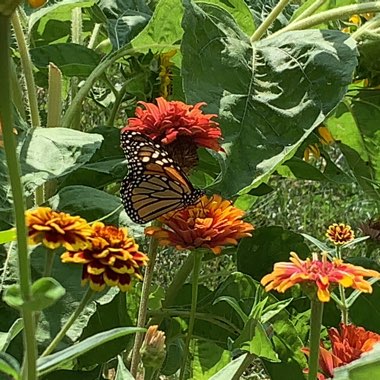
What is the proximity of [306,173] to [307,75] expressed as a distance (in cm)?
22

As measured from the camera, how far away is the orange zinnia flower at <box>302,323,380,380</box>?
0.50 m

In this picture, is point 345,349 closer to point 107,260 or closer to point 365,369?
point 107,260

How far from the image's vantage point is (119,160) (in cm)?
73

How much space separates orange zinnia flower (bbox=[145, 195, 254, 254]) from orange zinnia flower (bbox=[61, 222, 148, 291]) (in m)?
0.09

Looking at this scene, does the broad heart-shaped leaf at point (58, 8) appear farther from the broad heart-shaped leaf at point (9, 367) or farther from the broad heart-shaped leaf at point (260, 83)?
the broad heart-shaped leaf at point (9, 367)

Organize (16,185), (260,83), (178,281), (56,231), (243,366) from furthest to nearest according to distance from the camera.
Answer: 1. (178,281)
2. (260,83)
3. (243,366)
4. (56,231)
5. (16,185)

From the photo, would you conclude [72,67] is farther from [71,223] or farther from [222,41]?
[71,223]

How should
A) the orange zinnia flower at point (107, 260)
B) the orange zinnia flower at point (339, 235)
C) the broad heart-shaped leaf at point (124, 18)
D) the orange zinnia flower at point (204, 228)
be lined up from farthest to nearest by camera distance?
1. the broad heart-shaped leaf at point (124, 18)
2. the orange zinnia flower at point (339, 235)
3. the orange zinnia flower at point (204, 228)
4. the orange zinnia flower at point (107, 260)

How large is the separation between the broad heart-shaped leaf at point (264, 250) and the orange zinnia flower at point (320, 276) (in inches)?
12.4

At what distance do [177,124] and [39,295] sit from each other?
265 millimetres

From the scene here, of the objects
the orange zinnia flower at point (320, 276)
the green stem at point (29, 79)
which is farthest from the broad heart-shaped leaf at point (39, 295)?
the green stem at point (29, 79)

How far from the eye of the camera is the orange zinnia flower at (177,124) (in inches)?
22.8

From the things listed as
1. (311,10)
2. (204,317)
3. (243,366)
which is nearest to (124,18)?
(311,10)

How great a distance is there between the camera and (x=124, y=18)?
0.80 m
